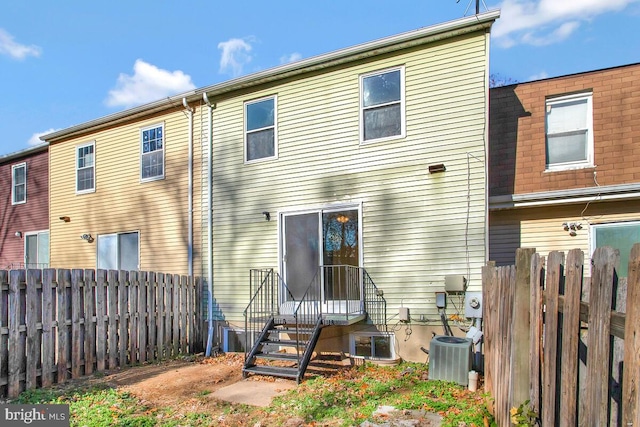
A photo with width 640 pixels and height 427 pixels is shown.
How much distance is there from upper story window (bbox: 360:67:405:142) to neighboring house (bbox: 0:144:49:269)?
1165 centimetres

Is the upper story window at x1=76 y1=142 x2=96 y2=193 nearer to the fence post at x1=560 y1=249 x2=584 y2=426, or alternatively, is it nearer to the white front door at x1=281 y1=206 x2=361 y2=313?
the white front door at x1=281 y1=206 x2=361 y2=313

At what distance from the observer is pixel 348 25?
43.4 feet

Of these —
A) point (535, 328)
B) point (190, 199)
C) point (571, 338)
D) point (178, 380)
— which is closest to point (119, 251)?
point (190, 199)

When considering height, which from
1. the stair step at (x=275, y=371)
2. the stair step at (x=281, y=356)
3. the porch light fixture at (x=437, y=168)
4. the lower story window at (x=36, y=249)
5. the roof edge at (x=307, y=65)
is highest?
the roof edge at (x=307, y=65)

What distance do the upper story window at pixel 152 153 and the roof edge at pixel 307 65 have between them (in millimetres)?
498

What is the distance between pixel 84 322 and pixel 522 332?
6624 mm

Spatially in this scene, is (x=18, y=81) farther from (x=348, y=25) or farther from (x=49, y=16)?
(x=348, y=25)

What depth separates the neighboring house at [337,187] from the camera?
7.36 meters

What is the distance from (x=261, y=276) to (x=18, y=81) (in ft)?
51.9

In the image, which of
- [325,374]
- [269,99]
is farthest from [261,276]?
[269,99]

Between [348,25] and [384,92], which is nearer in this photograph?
[384,92]

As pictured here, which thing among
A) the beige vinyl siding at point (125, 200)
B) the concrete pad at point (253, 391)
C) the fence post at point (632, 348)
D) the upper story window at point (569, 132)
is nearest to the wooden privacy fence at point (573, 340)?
the fence post at point (632, 348)

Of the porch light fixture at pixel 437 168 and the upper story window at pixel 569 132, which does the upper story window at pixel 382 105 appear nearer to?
the porch light fixture at pixel 437 168

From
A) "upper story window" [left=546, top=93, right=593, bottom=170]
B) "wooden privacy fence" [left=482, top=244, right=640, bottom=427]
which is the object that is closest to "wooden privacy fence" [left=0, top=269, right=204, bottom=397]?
"wooden privacy fence" [left=482, top=244, right=640, bottom=427]
